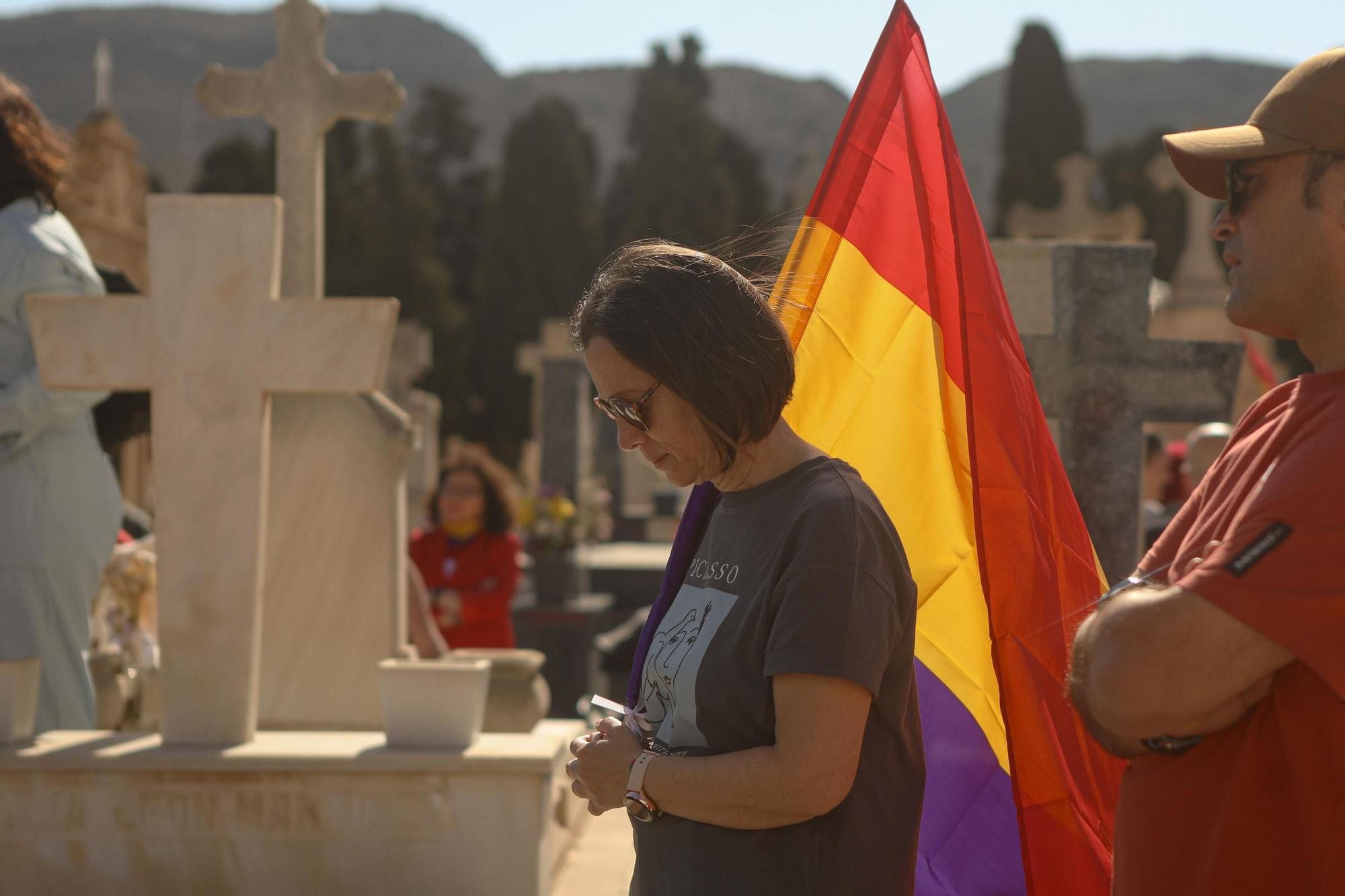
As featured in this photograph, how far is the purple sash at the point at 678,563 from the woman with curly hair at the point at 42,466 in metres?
2.16

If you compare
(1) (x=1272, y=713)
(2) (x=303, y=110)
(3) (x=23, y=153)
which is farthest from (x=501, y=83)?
(1) (x=1272, y=713)

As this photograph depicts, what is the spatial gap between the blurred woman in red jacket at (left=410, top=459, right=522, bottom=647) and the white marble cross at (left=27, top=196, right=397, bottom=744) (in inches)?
124

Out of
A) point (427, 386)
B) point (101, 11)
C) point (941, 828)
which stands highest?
point (101, 11)

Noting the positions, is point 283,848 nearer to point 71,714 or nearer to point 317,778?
point 317,778

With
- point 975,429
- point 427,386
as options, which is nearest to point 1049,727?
point 975,429

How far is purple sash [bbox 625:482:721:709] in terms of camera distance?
193cm

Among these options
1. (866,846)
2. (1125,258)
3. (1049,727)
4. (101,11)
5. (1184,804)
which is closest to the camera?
(1184,804)

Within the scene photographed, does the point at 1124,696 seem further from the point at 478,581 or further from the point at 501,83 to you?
the point at 501,83

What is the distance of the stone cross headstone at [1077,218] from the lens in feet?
56.5

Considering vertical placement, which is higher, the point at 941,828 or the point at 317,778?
the point at 941,828

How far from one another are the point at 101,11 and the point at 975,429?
90262 millimetres

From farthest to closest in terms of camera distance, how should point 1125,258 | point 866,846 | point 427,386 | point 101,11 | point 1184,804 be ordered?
point 101,11
point 427,386
point 1125,258
point 866,846
point 1184,804

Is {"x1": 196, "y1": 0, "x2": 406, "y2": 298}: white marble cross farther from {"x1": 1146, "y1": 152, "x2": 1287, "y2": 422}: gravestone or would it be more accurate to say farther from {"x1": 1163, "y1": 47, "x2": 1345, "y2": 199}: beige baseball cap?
{"x1": 1146, "y1": 152, "x2": 1287, "y2": 422}: gravestone

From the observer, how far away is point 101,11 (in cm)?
8188
